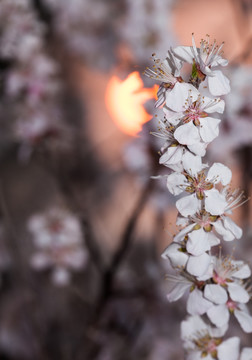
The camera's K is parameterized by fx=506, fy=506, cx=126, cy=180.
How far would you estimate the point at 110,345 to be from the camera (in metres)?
0.87

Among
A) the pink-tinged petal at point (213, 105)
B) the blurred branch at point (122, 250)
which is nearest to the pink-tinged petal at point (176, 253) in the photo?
the pink-tinged petal at point (213, 105)

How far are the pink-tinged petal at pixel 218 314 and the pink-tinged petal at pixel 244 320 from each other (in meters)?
0.02

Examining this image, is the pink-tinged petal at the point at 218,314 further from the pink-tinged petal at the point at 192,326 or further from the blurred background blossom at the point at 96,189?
the blurred background blossom at the point at 96,189

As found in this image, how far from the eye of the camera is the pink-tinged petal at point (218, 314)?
0.39 meters

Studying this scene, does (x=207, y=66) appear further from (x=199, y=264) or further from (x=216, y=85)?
(x=199, y=264)

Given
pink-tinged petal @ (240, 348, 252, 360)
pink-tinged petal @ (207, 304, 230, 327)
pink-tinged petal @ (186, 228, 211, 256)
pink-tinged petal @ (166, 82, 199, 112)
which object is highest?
pink-tinged petal @ (166, 82, 199, 112)

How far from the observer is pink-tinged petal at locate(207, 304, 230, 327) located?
1.26ft

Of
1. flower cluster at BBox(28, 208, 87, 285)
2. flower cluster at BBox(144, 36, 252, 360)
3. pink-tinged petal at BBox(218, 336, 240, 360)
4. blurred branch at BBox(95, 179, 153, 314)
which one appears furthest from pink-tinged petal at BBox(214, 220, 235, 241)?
flower cluster at BBox(28, 208, 87, 285)

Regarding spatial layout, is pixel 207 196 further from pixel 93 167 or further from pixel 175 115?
pixel 93 167

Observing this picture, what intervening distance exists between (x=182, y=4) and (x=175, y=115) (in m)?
1.22

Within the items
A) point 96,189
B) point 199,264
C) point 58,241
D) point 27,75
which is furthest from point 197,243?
point 96,189

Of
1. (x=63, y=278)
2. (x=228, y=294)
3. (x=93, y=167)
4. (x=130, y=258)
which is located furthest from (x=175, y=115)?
(x=93, y=167)

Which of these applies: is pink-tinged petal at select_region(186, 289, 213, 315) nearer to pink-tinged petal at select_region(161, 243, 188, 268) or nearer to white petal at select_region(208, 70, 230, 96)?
pink-tinged petal at select_region(161, 243, 188, 268)

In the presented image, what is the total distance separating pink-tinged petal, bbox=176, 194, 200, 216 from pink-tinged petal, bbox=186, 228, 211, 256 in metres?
0.01
